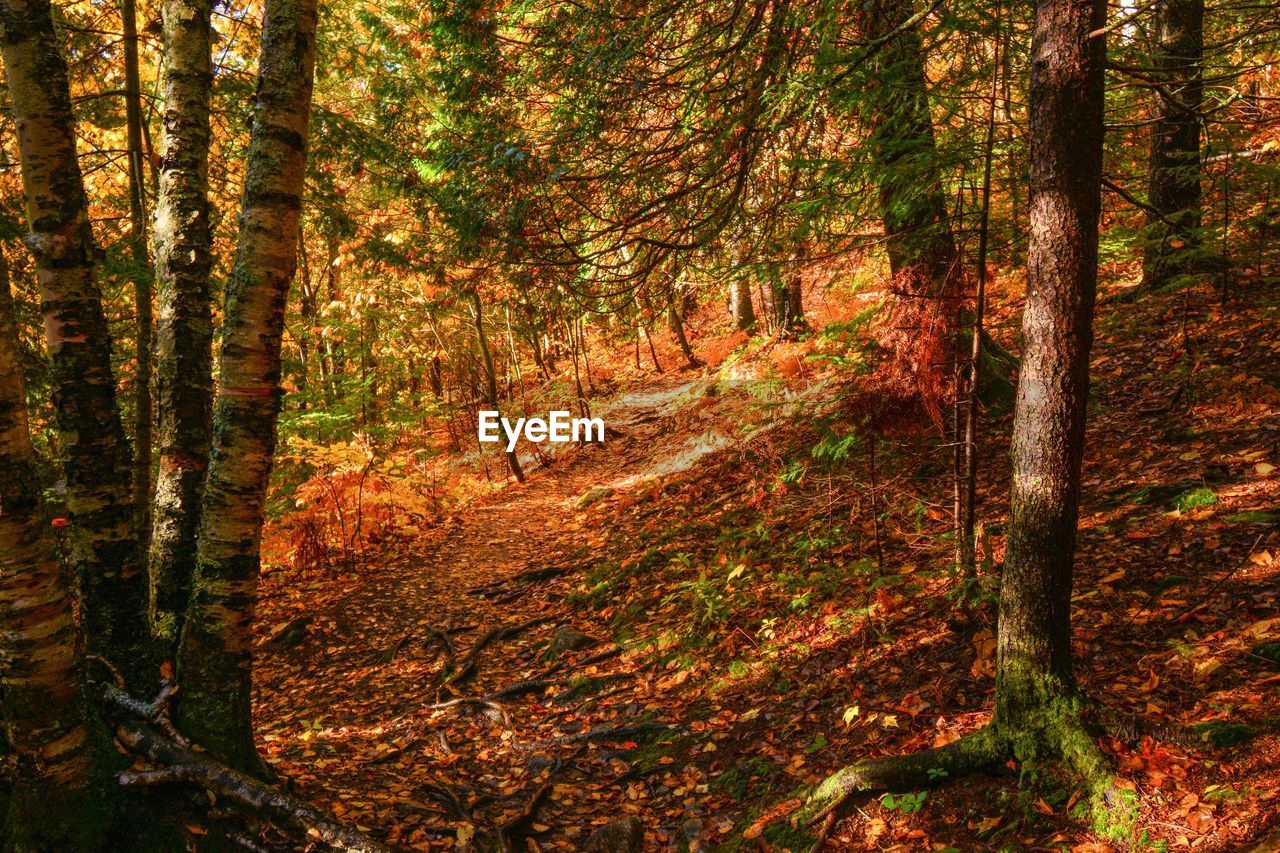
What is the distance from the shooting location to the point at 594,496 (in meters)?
12.7

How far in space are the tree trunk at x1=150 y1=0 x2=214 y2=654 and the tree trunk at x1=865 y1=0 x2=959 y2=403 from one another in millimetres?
4530

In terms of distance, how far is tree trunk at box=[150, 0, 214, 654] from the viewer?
13.8 ft

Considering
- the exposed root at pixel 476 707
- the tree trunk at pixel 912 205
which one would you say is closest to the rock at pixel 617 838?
the exposed root at pixel 476 707

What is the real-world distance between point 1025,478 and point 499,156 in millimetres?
5303

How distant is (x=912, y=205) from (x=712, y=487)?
5.11 metres

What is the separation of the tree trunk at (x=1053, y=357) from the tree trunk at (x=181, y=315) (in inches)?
189

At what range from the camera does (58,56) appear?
3.41m

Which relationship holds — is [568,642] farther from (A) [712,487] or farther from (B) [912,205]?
(B) [912,205]

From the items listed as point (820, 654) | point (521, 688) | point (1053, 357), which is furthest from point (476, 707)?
point (1053, 357)

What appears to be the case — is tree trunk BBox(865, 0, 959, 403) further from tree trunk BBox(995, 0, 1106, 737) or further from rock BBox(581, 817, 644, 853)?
rock BBox(581, 817, 644, 853)

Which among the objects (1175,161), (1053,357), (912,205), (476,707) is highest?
(1175,161)

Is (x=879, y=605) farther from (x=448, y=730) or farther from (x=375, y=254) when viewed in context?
(x=375, y=254)

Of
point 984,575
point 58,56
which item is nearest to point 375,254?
point 58,56

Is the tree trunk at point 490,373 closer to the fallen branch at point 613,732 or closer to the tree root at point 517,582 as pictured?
the tree root at point 517,582
